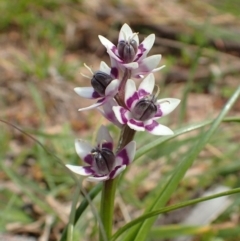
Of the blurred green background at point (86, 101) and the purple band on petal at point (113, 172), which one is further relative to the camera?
the blurred green background at point (86, 101)

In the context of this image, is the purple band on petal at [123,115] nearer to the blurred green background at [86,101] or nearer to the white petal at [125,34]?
the white petal at [125,34]

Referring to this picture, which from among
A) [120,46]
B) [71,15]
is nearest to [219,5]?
[71,15]

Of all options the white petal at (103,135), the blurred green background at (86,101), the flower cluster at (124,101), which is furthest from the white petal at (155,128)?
the blurred green background at (86,101)

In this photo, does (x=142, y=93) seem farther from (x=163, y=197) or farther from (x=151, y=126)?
(x=163, y=197)

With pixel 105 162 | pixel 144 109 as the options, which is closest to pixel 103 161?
pixel 105 162

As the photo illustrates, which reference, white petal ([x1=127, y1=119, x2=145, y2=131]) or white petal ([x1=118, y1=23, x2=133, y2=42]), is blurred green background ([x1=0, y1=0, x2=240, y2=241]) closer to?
white petal ([x1=118, y1=23, x2=133, y2=42])

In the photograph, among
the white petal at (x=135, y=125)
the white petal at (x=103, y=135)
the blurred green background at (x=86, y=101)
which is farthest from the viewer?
the blurred green background at (x=86, y=101)

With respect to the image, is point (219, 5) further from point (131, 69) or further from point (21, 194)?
point (131, 69)

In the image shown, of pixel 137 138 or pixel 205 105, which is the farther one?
pixel 205 105
